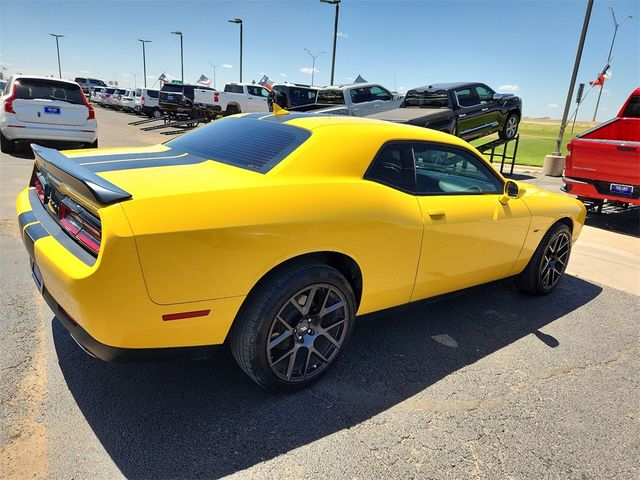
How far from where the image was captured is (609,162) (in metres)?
6.88

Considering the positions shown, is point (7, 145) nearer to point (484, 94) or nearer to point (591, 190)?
point (484, 94)

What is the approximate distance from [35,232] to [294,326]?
1.51 meters

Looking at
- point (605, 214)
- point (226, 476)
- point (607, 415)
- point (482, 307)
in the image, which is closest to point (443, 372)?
point (607, 415)

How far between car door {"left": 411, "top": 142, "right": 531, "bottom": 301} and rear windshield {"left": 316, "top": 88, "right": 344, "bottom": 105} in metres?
9.69

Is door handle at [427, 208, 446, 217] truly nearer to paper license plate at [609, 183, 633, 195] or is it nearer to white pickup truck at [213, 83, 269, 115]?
paper license plate at [609, 183, 633, 195]

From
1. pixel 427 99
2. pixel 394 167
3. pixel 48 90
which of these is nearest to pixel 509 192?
pixel 394 167

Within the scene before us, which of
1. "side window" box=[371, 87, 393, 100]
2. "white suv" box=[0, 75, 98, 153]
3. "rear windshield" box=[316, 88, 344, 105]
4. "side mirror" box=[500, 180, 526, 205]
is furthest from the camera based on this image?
"side window" box=[371, 87, 393, 100]

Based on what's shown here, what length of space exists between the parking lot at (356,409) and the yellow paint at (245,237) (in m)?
0.47

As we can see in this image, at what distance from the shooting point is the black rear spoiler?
2.04 metres

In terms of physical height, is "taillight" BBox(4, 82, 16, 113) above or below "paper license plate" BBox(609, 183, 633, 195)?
above

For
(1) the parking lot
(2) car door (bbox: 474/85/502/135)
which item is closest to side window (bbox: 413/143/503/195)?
(1) the parking lot

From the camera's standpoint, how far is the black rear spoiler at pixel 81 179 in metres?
Answer: 2.04

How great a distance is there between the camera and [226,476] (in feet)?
6.76

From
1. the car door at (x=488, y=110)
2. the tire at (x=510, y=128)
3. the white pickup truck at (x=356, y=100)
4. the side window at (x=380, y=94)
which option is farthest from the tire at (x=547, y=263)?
the side window at (x=380, y=94)
